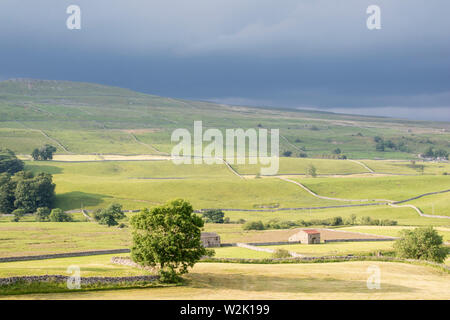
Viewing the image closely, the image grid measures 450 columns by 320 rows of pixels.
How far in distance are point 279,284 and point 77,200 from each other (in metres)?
99.6

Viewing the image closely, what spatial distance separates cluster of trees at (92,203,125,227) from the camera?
111281mm

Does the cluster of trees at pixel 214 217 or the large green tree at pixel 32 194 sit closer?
the cluster of trees at pixel 214 217

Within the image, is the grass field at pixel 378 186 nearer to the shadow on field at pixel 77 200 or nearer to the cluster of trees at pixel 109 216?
the shadow on field at pixel 77 200

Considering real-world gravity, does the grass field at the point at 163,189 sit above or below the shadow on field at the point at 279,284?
above

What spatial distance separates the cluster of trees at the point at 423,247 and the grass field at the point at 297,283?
7.45 metres

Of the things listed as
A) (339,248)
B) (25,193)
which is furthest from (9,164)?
(339,248)

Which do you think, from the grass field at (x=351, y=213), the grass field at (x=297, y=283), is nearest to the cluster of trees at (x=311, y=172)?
the grass field at (x=351, y=213)

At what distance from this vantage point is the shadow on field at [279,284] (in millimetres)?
49312

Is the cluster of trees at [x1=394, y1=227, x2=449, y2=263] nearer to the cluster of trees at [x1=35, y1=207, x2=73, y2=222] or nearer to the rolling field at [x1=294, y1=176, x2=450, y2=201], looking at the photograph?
the cluster of trees at [x1=35, y1=207, x2=73, y2=222]

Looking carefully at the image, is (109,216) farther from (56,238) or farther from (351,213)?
(351,213)

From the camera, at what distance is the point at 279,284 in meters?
51.7
